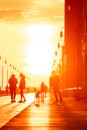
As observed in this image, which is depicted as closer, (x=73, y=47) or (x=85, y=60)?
(x=85, y=60)

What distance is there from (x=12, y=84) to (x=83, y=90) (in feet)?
39.2

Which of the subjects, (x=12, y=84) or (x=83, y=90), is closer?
(x=12, y=84)

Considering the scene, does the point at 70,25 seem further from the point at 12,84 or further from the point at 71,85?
the point at 12,84

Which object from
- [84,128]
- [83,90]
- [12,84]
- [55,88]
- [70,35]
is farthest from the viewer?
[70,35]

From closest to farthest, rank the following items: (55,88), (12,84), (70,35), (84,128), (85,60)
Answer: (84,128), (55,88), (12,84), (85,60), (70,35)

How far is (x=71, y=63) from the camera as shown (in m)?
104

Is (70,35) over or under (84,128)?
over

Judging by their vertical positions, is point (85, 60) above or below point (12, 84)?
above

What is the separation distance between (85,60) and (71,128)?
4286 cm

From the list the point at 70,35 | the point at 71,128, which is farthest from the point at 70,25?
the point at 71,128

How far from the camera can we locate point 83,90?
4781 centimetres

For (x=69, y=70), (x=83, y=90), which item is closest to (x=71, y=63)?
(x=69, y=70)

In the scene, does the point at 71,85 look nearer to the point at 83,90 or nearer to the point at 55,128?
the point at 83,90

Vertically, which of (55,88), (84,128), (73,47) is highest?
(73,47)
